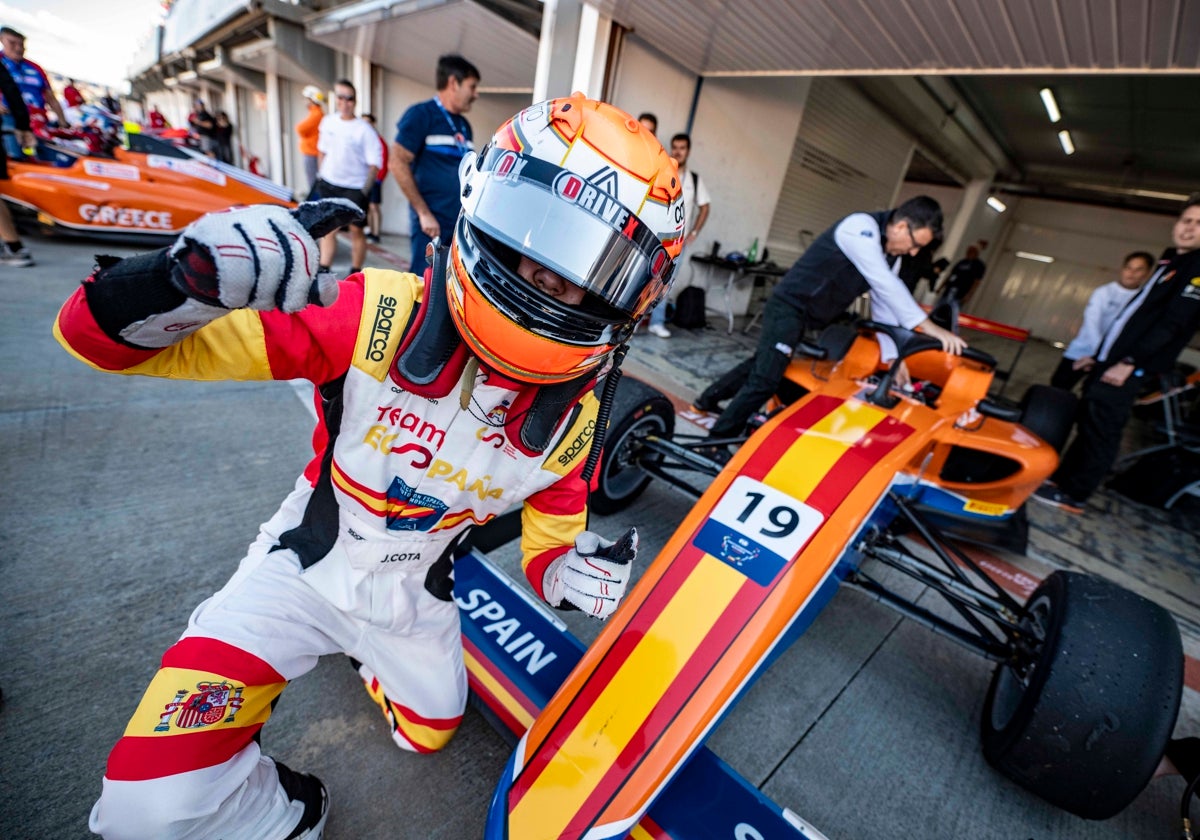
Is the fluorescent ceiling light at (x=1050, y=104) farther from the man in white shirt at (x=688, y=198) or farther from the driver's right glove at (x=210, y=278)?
the driver's right glove at (x=210, y=278)

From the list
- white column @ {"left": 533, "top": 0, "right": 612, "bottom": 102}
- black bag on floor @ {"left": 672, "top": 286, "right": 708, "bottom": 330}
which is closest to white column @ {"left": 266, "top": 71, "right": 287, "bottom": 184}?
white column @ {"left": 533, "top": 0, "right": 612, "bottom": 102}

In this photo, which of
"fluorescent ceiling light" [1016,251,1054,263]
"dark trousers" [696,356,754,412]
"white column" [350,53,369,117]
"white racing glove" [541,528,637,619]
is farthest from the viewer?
"fluorescent ceiling light" [1016,251,1054,263]

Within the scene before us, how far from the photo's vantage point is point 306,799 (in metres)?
1.14

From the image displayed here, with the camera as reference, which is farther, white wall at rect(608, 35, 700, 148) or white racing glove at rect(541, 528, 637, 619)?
white wall at rect(608, 35, 700, 148)

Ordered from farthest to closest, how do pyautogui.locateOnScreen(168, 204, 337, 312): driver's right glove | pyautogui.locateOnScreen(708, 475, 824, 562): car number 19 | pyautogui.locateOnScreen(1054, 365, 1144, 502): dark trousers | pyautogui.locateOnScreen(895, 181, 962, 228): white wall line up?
pyautogui.locateOnScreen(895, 181, 962, 228): white wall < pyautogui.locateOnScreen(1054, 365, 1144, 502): dark trousers < pyautogui.locateOnScreen(708, 475, 824, 562): car number 19 < pyautogui.locateOnScreen(168, 204, 337, 312): driver's right glove

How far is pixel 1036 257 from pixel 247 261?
2405 centimetres

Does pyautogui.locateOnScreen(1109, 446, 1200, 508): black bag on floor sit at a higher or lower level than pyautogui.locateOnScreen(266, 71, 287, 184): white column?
lower

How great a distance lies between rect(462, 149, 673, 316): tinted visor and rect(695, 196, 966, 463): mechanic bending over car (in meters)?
1.78

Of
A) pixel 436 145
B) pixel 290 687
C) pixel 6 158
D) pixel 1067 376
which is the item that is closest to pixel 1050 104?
pixel 1067 376

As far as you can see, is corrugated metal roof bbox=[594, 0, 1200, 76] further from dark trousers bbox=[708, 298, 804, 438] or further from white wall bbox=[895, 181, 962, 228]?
white wall bbox=[895, 181, 962, 228]

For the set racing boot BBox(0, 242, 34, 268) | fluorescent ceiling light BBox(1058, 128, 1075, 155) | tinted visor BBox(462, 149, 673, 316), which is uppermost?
fluorescent ceiling light BBox(1058, 128, 1075, 155)

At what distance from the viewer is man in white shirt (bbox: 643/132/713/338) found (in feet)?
18.0

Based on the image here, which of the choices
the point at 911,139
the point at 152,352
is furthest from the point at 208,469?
the point at 911,139

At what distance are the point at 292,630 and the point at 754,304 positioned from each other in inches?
353
